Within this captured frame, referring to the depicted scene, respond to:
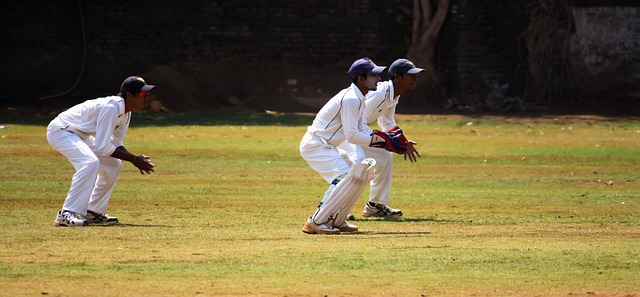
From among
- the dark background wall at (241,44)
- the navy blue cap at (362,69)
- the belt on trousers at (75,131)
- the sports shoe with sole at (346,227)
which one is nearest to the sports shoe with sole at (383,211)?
the sports shoe with sole at (346,227)

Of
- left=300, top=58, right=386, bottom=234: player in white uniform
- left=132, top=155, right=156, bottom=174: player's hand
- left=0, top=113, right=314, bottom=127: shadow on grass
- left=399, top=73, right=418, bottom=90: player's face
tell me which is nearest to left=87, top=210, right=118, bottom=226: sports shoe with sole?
left=132, top=155, right=156, bottom=174: player's hand

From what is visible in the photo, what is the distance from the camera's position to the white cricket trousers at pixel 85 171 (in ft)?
36.5

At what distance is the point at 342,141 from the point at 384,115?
59.4 inches

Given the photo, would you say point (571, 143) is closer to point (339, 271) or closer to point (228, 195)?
point (228, 195)

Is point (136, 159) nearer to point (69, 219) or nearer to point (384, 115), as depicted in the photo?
point (69, 219)

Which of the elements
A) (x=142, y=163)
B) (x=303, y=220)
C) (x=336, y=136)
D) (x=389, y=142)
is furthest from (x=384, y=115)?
(x=142, y=163)

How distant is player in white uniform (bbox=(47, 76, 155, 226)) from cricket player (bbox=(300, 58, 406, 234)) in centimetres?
159

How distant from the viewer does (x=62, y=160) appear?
18.2 m

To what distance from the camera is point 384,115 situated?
12.6m

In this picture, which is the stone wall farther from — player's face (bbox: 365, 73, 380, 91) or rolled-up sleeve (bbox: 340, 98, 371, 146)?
rolled-up sleeve (bbox: 340, 98, 371, 146)

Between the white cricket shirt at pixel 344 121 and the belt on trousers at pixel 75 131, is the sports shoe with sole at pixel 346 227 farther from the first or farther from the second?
the belt on trousers at pixel 75 131

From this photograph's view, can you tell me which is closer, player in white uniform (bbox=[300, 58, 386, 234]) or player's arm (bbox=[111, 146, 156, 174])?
player in white uniform (bbox=[300, 58, 386, 234])

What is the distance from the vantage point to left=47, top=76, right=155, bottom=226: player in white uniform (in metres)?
11.1

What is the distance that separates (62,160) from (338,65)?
10579mm
